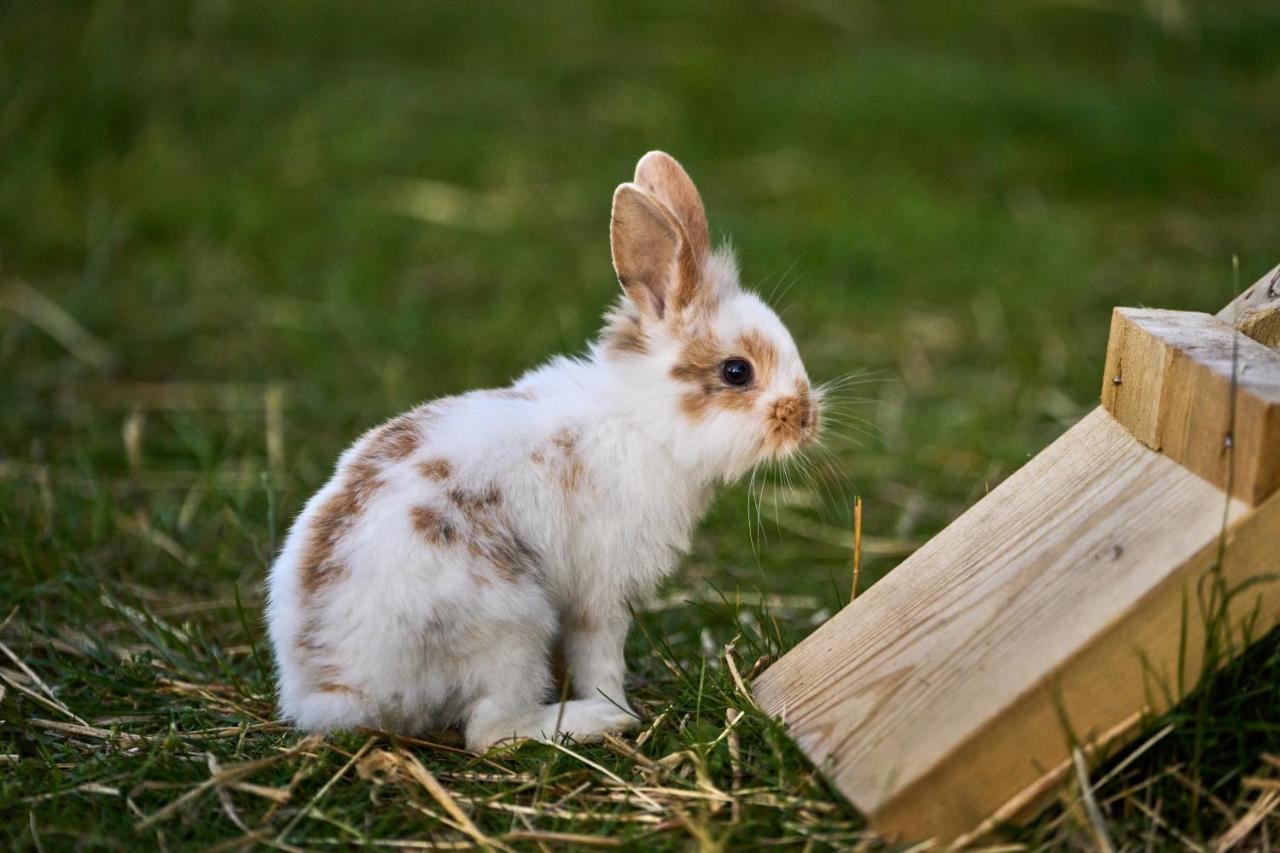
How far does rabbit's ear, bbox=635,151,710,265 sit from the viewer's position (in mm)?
3061

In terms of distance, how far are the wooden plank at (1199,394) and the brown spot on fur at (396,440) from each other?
1.31 metres

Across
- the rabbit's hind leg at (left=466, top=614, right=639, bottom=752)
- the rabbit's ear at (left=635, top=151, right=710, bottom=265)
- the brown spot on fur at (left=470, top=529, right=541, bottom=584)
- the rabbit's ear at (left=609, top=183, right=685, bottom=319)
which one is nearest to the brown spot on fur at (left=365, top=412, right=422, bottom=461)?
the brown spot on fur at (left=470, top=529, right=541, bottom=584)

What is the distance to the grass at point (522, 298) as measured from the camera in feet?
8.17

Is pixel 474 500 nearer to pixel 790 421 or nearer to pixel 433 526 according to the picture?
pixel 433 526

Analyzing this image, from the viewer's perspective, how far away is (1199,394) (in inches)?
92.0

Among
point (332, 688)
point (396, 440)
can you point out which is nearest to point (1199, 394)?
point (396, 440)

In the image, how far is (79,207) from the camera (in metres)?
6.35

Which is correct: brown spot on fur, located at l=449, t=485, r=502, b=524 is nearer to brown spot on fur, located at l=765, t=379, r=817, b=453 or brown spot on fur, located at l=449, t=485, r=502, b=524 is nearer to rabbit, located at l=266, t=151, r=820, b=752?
rabbit, located at l=266, t=151, r=820, b=752

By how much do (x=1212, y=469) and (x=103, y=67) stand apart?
5712 mm

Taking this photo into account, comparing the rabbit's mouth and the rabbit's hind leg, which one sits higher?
the rabbit's mouth

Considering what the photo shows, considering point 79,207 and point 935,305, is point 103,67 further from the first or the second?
point 935,305

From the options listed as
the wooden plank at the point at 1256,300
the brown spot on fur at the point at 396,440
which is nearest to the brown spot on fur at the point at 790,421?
the brown spot on fur at the point at 396,440

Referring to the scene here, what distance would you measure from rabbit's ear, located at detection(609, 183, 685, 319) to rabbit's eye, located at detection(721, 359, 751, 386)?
0.19 metres

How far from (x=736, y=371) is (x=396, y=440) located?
698mm
